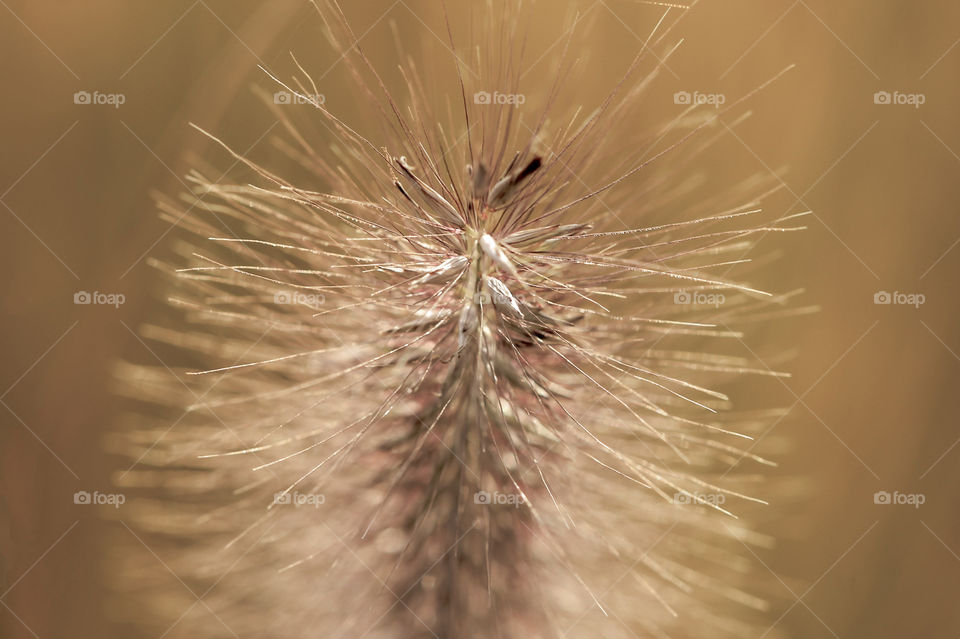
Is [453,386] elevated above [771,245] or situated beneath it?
situated beneath

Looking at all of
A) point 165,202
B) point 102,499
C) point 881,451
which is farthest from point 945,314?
point 102,499

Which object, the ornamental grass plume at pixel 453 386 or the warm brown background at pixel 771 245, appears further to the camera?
the warm brown background at pixel 771 245

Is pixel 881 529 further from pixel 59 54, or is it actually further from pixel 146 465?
pixel 59 54

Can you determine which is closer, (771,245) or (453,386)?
(453,386)

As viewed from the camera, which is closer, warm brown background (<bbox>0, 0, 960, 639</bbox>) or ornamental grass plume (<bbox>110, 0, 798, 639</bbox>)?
ornamental grass plume (<bbox>110, 0, 798, 639</bbox>)
